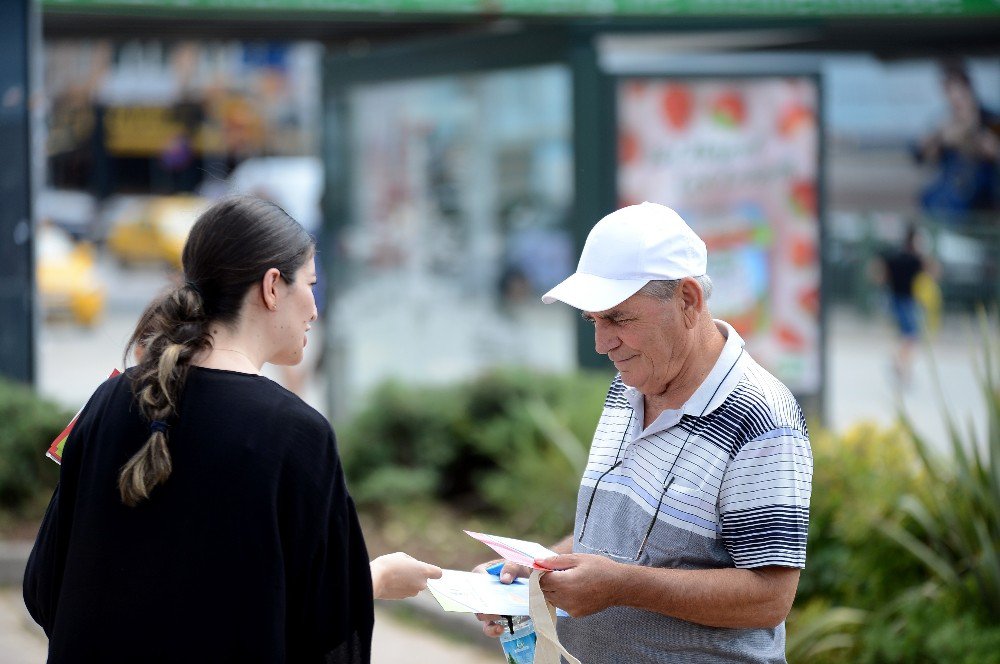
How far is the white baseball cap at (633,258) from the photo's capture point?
2352mm

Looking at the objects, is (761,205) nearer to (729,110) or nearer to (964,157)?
(729,110)

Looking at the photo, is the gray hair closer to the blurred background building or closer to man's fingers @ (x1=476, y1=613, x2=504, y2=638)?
→ man's fingers @ (x1=476, y1=613, x2=504, y2=638)

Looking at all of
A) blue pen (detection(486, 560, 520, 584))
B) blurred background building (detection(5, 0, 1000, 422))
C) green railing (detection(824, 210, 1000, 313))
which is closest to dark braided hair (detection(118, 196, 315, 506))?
blue pen (detection(486, 560, 520, 584))

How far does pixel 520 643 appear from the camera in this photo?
2.52 m

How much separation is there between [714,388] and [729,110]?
5694 mm

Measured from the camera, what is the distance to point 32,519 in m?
6.86

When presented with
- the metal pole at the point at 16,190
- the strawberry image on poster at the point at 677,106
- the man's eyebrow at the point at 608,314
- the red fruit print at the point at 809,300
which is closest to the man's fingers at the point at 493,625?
the man's eyebrow at the point at 608,314

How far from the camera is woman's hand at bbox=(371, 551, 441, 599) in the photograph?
7.71ft

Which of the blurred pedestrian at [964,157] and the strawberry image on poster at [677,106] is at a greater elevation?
the blurred pedestrian at [964,157]

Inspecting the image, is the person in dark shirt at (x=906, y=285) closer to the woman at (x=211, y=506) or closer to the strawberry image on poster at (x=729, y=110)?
the strawberry image on poster at (x=729, y=110)

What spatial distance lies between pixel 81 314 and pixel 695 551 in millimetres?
18122

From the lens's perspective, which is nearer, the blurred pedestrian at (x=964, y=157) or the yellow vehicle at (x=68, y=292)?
the yellow vehicle at (x=68, y=292)

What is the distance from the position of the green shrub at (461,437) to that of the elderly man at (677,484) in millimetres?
3794

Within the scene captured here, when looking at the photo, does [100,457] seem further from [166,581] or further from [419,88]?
[419,88]
